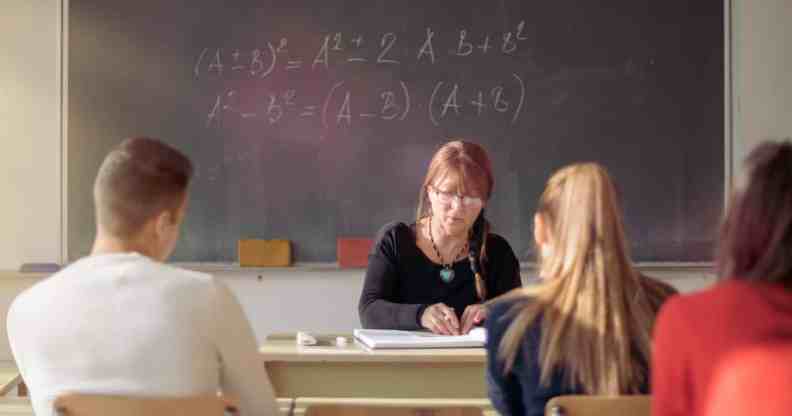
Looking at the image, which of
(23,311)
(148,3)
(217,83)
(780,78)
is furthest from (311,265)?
(23,311)

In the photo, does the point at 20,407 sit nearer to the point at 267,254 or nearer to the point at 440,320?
the point at 440,320

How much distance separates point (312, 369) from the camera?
274 cm

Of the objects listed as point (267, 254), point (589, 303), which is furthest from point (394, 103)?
point (589, 303)

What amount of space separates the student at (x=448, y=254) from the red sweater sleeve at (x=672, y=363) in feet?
5.44

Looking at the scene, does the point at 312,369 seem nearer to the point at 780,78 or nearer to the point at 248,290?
the point at 248,290

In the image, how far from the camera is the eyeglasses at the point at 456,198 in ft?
10.3

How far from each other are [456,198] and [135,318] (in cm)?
158

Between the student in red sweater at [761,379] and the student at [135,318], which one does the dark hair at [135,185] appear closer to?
the student at [135,318]

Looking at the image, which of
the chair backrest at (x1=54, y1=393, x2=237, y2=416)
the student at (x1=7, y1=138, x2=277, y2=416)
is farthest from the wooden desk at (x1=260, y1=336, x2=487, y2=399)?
the chair backrest at (x1=54, y1=393, x2=237, y2=416)

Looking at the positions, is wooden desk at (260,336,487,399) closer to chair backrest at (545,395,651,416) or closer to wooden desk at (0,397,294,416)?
wooden desk at (0,397,294,416)

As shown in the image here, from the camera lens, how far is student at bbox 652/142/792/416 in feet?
4.46

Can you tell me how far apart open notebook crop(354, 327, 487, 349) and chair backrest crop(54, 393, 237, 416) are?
1046 millimetres

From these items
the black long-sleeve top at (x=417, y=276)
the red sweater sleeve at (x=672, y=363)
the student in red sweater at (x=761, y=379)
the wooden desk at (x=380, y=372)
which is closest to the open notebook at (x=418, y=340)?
the wooden desk at (x=380, y=372)

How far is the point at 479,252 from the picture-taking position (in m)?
3.23
